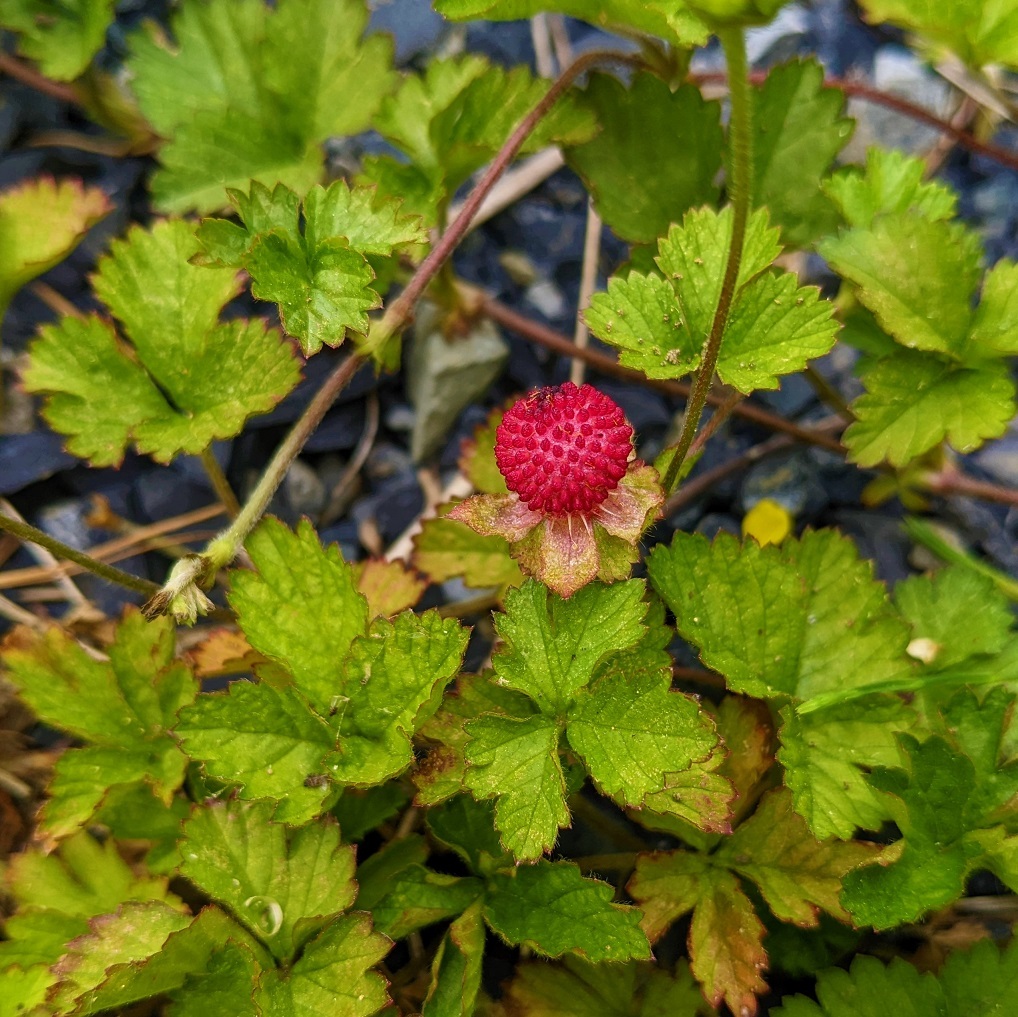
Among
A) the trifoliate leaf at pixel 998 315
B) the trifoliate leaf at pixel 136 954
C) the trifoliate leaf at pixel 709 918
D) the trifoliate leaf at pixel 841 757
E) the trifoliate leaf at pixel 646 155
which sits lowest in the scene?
the trifoliate leaf at pixel 709 918

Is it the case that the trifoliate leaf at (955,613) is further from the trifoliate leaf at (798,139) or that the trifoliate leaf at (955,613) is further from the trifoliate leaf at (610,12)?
the trifoliate leaf at (610,12)

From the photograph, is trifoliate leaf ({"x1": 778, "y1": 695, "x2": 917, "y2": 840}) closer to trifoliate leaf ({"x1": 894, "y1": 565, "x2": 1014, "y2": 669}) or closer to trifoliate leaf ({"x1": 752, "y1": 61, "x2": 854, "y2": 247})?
trifoliate leaf ({"x1": 894, "y1": 565, "x2": 1014, "y2": 669})

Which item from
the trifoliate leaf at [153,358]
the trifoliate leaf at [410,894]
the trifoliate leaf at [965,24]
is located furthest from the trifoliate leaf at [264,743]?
the trifoliate leaf at [965,24]

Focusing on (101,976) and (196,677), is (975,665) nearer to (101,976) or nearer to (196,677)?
(196,677)

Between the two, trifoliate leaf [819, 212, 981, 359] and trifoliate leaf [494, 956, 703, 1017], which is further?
trifoliate leaf [819, 212, 981, 359]

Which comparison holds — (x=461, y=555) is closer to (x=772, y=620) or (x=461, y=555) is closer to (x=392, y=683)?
(x=392, y=683)

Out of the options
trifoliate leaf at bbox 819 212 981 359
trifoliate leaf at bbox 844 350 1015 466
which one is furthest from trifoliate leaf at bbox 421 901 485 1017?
trifoliate leaf at bbox 819 212 981 359
